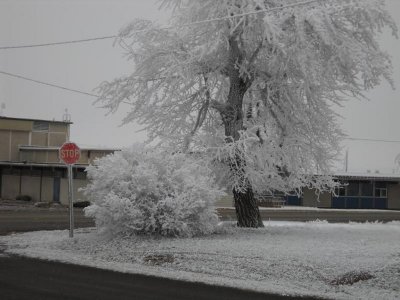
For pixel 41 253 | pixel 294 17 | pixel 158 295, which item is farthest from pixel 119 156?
pixel 158 295

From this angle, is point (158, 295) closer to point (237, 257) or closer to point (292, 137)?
point (237, 257)

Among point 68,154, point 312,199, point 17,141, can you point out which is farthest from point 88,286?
point 312,199

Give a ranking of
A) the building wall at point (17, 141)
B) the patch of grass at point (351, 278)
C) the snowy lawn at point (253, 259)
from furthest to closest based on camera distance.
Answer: the building wall at point (17, 141), the patch of grass at point (351, 278), the snowy lawn at point (253, 259)

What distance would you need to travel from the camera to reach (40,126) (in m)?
57.0

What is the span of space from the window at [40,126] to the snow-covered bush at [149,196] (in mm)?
41575

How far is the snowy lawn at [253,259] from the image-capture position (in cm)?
1050

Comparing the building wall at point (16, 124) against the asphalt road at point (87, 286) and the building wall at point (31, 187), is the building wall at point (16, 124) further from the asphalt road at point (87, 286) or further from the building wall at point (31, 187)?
the asphalt road at point (87, 286)

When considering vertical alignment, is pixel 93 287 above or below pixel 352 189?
below

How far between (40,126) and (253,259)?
47616mm

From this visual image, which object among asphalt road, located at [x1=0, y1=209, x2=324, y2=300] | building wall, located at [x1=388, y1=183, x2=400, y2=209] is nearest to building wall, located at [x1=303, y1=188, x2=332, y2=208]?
building wall, located at [x1=388, y1=183, x2=400, y2=209]

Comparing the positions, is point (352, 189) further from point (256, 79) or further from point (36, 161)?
point (256, 79)

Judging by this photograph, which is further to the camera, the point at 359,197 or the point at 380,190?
the point at 380,190

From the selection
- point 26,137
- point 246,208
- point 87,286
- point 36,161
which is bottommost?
point 87,286

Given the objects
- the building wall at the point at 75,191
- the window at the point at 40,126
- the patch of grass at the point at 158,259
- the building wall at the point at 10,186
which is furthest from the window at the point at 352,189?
the patch of grass at the point at 158,259
